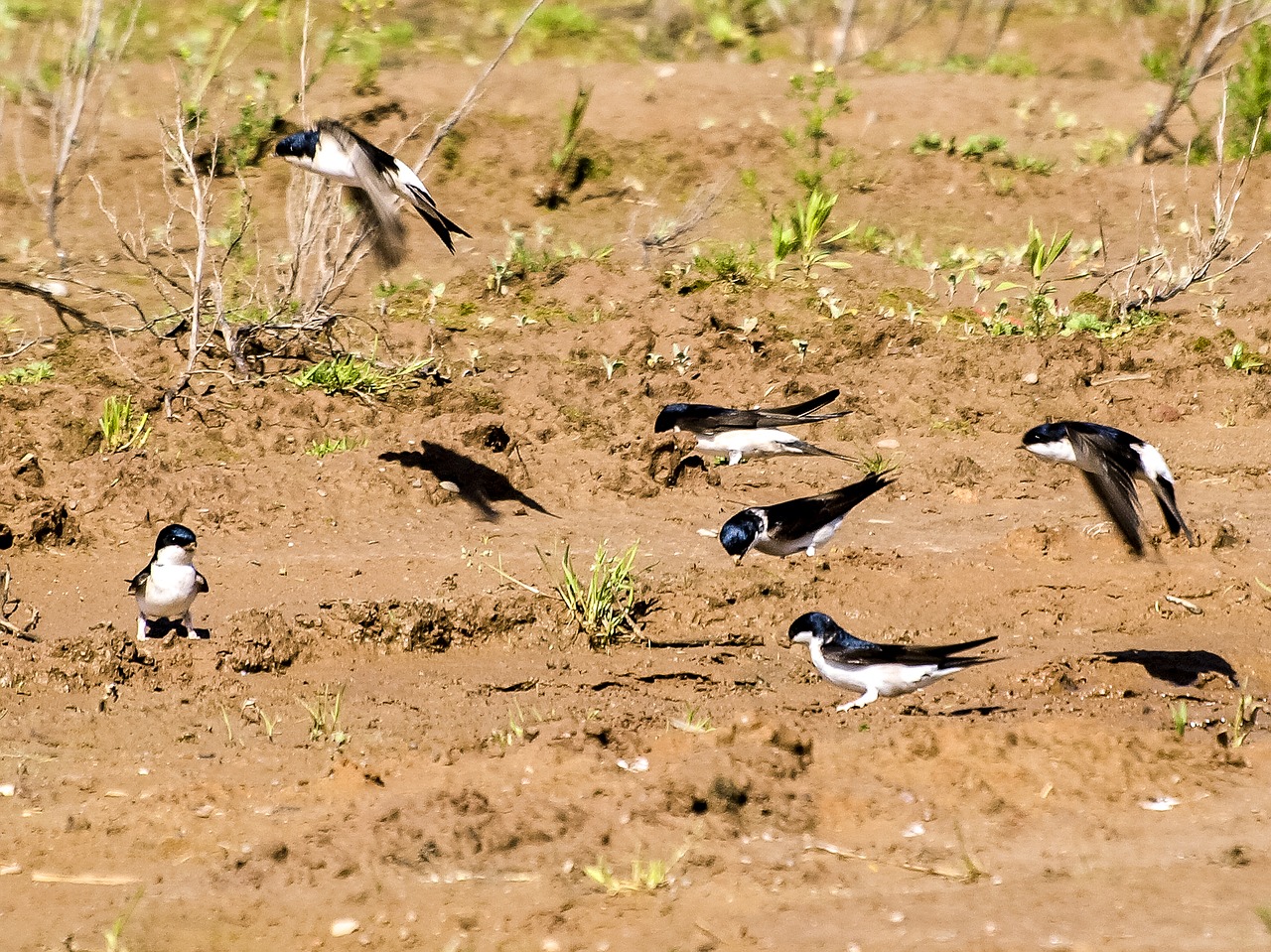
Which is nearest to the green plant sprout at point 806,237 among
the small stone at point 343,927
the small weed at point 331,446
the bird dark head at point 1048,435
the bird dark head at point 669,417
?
the bird dark head at point 669,417

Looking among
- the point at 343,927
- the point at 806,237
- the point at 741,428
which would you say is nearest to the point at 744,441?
the point at 741,428

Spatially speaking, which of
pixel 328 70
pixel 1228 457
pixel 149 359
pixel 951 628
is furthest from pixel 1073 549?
pixel 328 70

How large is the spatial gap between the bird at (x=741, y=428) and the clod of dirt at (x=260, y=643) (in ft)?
7.08

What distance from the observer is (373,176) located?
5.72 m

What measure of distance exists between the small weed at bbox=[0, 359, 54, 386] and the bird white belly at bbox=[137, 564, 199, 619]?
2.76 meters

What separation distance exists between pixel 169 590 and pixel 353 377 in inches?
104

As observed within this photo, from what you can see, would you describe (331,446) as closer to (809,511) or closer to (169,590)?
(169,590)

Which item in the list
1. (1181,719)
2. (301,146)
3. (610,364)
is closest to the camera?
(1181,719)

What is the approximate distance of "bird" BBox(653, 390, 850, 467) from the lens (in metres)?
7.14

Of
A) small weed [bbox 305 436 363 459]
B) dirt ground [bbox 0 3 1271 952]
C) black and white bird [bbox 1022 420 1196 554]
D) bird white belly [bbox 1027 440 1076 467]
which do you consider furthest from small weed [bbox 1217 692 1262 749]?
small weed [bbox 305 436 363 459]

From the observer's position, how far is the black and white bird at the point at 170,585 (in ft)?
18.4

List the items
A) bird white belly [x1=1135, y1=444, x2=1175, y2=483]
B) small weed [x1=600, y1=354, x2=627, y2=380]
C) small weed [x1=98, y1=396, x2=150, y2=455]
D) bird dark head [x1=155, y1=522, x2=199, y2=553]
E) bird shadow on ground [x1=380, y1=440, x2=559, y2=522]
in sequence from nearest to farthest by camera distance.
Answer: bird white belly [x1=1135, y1=444, x2=1175, y2=483] → bird dark head [x1=155, y1=522, x2=199, y2=553] → bird shadow on ground [x1=380, y1=440, x2=559, y2=522] → small weed [x1=98, y1=396, x2=150, y2=455] → small weed [x1=600, y1=354, x2=627, y2=380]

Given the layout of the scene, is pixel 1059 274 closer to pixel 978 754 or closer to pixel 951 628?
pixel 951 628

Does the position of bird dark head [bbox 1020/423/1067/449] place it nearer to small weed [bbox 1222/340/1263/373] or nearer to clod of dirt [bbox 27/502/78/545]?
small weed [bbox 1222/340/1263/373]
